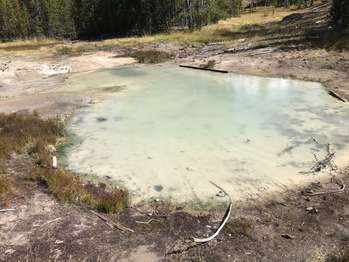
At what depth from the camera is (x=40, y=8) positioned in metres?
69.6

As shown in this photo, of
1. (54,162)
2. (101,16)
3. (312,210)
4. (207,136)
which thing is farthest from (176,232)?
(101,16)

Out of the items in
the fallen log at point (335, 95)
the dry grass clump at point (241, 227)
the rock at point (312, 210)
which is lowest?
the rock at point (312, 210)

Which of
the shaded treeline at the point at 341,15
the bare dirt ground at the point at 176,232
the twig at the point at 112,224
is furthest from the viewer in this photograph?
the shaded treeline at the point at 341,15

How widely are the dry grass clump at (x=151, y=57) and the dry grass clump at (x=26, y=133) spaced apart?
15.6 m

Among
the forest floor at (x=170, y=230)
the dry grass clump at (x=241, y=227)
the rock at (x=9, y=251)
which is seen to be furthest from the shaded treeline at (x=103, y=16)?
the rock at (x=9, y=251)

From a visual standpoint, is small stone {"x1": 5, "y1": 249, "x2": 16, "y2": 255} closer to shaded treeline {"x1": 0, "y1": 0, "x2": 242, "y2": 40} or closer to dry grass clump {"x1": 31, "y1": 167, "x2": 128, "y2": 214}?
dry grass clump {"x1": 31, "y1": 167, "x2": 128, "y2": 214}

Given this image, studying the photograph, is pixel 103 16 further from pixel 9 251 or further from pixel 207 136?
pixel 9 251

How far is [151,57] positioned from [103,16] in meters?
37.8

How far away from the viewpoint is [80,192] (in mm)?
10234

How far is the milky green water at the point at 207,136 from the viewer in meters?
11.3

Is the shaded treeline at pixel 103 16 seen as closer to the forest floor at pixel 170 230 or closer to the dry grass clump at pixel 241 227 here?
the forest floor at pixel 170 230

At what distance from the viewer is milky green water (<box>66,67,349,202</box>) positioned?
1126 cm

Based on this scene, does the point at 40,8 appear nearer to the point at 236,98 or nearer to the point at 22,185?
the point at 236,98

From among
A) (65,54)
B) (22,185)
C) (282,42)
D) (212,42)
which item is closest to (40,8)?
(65,54)
